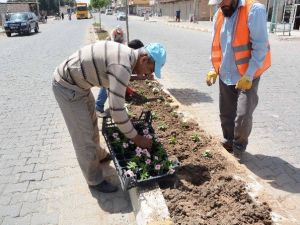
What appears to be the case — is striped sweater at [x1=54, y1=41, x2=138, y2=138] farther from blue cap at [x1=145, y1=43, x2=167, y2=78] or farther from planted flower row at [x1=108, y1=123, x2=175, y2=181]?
planted flower row at [x1=108, y1=123, x2=175, y2=181]

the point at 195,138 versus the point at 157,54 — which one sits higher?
the point at 157,54

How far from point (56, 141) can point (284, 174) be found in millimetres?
3309

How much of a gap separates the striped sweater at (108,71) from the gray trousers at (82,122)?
0.28ft

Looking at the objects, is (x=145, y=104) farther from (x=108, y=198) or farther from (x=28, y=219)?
(x=28, y=219)

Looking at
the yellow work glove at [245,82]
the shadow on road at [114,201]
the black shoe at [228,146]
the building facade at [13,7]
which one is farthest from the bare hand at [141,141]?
the building facade at [13,7]

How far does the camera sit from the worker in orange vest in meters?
3.67

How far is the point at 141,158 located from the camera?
3.62 metres

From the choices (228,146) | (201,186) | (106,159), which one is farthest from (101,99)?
(201,186)

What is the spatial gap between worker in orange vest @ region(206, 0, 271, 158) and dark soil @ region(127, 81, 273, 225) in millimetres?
500

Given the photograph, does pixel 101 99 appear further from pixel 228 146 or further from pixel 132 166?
pixel 132 166

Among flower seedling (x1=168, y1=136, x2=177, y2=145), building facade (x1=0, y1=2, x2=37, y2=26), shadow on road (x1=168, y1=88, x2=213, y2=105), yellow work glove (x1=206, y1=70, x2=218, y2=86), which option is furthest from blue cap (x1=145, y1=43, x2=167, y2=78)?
building facade (x1=0, y1=2, x2=37, y2=26)

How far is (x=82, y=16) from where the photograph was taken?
6369 cm

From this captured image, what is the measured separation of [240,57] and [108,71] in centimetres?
177

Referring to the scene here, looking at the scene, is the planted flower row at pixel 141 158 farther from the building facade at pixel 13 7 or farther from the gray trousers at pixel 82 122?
the building facade at pixel 13 7
